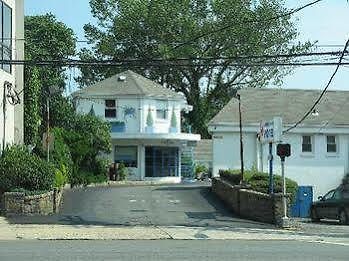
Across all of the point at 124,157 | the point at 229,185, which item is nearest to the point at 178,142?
the point at 124,157

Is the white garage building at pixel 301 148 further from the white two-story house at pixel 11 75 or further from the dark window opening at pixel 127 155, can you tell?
the white two-story house at pixel 11 75

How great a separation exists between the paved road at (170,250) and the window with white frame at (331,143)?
84.6 feet

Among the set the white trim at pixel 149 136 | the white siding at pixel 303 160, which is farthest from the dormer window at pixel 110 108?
the white siding at pixel 303 160

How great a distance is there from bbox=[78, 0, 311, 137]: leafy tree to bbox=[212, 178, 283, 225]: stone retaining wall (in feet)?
101

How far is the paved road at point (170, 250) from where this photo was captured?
50.6 feet

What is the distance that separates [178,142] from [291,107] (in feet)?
35.6

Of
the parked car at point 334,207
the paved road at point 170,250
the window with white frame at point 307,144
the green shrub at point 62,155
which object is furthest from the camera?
the window with white frame at point 307,144

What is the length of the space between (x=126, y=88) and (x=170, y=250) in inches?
1448

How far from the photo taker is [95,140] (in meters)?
43.1

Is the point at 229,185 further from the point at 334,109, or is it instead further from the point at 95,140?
the point at 334,109

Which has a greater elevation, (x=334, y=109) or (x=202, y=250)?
(x=334, y=109)

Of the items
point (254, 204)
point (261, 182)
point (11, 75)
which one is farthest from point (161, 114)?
point (254, 204)

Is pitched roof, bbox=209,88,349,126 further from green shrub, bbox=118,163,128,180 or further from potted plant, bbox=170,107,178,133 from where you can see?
green shrub, bbox=118,163,128,180

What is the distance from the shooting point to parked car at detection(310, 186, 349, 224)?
3066 centimetres
